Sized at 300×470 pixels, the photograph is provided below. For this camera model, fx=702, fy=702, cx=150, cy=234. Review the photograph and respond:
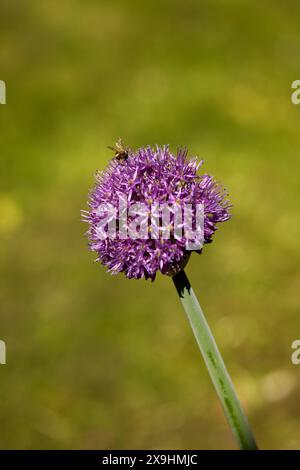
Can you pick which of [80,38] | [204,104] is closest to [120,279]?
[204,104]

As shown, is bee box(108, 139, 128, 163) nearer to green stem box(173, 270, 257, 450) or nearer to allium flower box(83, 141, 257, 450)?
allium flower box(83, 141, 257, 450)

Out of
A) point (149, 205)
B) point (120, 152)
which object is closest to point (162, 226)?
point (149, 205)

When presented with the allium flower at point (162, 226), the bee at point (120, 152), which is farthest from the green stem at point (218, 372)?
the bee at point (120, 152)

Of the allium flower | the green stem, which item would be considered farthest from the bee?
the green stem

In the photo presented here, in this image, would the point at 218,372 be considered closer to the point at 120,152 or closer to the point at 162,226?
the point at 162,226

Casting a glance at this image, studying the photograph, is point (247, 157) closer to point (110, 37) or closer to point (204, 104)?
point (204, 104)

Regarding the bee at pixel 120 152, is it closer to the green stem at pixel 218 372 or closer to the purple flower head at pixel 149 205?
the purple flower head at pixel 149 205

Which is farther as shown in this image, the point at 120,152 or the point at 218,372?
the point at 120,152
